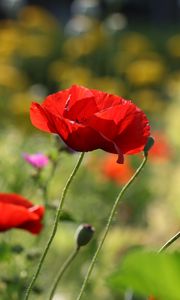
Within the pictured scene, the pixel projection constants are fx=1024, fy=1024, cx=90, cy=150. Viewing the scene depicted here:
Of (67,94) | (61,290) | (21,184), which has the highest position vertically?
(67,94)

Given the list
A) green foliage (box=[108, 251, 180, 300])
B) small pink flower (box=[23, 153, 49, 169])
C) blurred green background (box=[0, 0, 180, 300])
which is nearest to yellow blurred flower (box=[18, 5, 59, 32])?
blurred green background (box=[0, 0, 180, 300])

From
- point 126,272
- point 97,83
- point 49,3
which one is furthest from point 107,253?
point 49,3

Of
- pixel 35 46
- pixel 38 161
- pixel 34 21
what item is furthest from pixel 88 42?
pixel 38 161

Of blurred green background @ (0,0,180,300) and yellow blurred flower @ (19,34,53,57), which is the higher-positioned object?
yellow blurred flower @ (19,34,53,57)

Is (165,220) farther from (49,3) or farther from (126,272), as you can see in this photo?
(49,3)

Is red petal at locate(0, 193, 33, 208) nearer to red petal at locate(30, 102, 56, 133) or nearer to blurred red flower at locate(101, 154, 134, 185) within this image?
red petal at locate(30, 102, 56, 133)

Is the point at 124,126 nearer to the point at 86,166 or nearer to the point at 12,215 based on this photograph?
→ the point at 12,215
